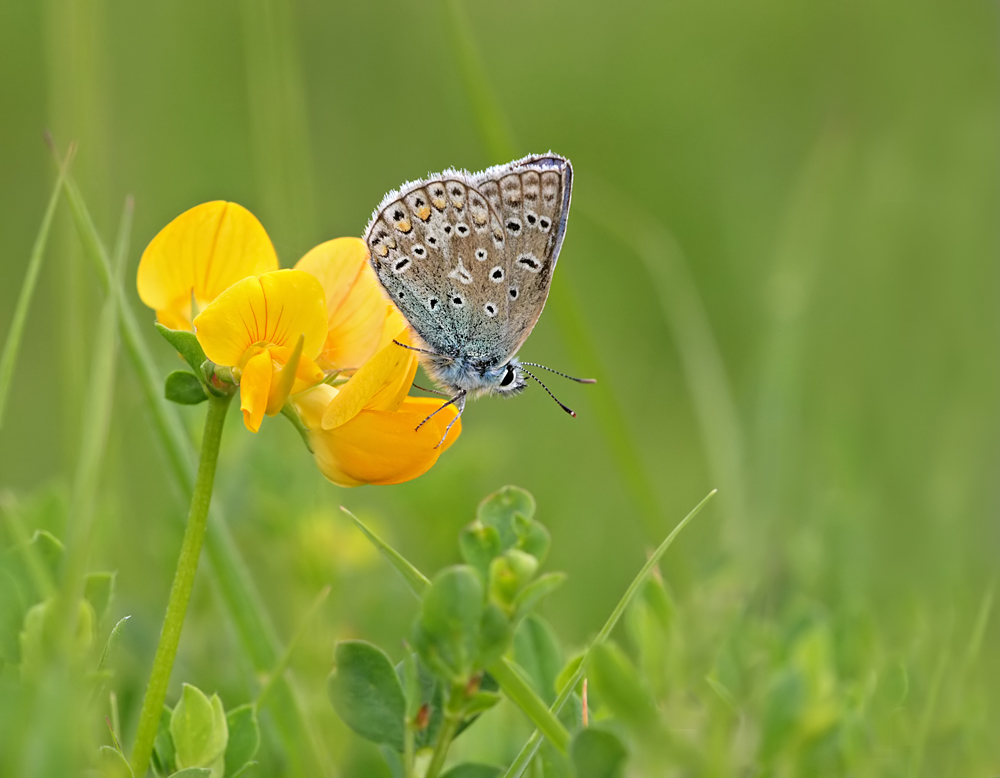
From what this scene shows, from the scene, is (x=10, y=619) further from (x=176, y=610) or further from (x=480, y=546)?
(x=480, y=546)

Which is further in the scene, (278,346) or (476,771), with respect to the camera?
(278,346)

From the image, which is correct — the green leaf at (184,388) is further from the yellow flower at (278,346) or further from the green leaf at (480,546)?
the green leaf at (480,546)

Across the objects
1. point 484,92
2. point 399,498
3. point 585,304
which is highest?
point 484,92

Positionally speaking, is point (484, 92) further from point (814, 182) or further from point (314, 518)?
point (814, 182)

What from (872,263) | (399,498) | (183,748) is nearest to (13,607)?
(183,748)

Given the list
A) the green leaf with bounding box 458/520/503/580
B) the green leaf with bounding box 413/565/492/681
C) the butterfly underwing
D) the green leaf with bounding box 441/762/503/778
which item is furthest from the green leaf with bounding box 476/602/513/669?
the butterfly underwing

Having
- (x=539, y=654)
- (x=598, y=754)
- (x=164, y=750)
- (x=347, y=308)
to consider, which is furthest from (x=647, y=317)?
(x=598, y=754)
